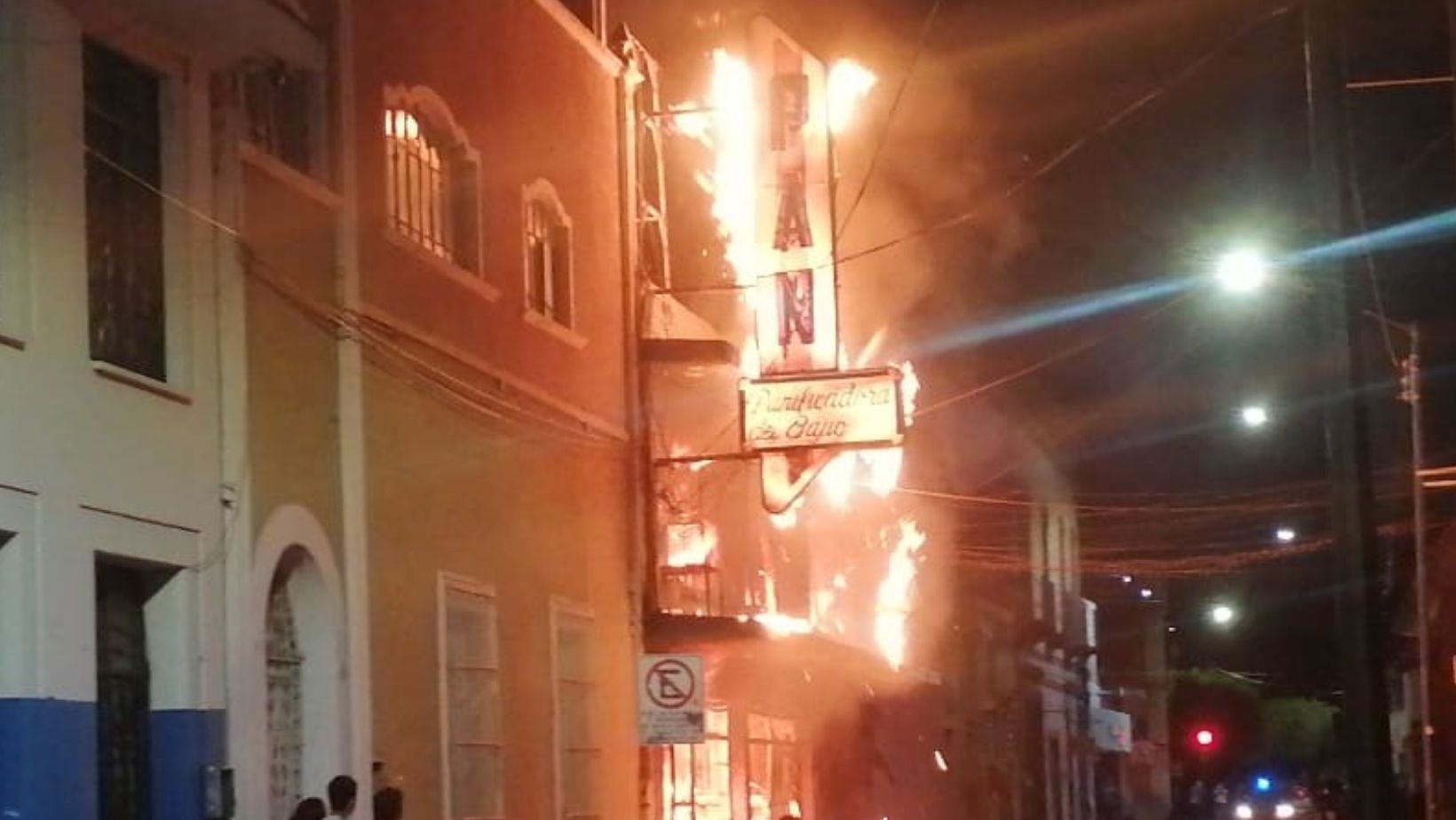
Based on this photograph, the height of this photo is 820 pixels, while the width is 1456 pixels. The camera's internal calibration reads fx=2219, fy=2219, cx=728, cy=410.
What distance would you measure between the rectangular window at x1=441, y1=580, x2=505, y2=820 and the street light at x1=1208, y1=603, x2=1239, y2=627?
4915 centimetres

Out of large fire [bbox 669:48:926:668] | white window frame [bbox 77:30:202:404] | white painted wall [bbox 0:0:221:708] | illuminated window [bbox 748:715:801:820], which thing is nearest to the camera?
white painted wall [bbox 0:0:221:708]

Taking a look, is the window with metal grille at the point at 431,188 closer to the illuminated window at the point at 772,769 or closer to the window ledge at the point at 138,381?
the window ledge at the point at 138,381

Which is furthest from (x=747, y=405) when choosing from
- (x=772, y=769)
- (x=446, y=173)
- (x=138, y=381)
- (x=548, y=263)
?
(x=138, y=381)

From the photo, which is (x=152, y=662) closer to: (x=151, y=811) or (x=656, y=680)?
(x=151, y=811)

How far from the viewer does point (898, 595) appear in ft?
115

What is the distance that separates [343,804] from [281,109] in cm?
→ 496

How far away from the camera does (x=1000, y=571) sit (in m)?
46.5

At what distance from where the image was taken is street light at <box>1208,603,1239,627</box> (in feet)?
213

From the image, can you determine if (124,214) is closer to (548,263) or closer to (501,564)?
(501,564)

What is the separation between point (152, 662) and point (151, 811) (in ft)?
2.96

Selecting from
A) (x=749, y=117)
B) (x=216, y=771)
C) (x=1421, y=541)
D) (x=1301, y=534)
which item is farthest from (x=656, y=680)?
(x=1301, y=534)

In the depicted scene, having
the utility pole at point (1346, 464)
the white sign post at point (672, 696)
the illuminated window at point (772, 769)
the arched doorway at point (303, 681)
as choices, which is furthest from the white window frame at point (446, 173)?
the illuminated window at point (772, 769)

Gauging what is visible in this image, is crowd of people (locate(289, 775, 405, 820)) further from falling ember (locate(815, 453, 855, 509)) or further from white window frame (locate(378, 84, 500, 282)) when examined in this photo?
falling ember (locate(815, 453, 855, 509))

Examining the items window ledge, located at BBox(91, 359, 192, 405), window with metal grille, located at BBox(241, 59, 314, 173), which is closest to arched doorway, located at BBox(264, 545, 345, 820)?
window ledge, located at BBox(91, 359, 192, 405)
